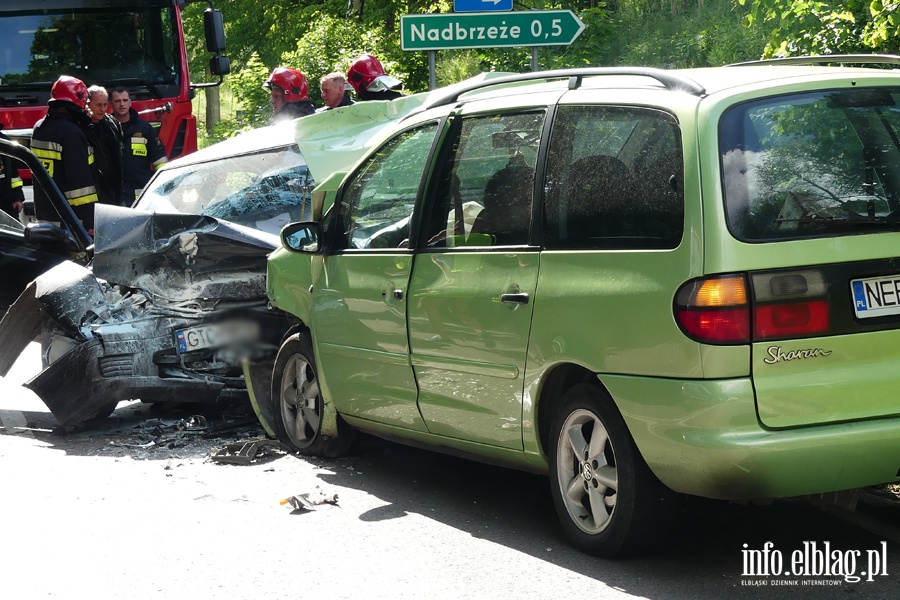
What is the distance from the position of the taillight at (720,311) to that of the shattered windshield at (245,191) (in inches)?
179

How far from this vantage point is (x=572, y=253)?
4883mm

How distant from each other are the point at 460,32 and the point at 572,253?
681cm

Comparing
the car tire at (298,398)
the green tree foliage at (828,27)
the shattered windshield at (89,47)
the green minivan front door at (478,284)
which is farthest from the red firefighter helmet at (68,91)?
the green minivan front door at (478,284)

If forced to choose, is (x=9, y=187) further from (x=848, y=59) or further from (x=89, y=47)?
(x=848, y=59)

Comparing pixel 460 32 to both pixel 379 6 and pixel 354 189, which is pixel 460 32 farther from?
pixel 379 6

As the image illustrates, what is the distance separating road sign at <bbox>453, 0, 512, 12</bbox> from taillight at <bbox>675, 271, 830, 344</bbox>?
25.0 feet

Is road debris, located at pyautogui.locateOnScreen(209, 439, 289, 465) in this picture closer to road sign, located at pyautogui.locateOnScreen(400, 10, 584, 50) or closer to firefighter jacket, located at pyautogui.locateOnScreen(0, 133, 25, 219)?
road sign, located at pyautogui.locateOnScreen(400, 10, 584, 50)

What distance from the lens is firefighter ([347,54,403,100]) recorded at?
36.5ft

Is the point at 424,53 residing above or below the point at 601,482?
above

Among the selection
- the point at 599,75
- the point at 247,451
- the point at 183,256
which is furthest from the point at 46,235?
the point at 599,75

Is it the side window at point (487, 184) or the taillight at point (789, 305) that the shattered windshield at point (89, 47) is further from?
the taillight at point (789, 305)

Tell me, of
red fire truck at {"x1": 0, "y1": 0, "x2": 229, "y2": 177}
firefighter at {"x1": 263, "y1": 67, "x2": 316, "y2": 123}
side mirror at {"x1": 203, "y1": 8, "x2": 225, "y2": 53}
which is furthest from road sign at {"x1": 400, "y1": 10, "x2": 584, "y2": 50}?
side mirror at {"x1": 203, "y1": 8, "x2": 225, "y2": 53}

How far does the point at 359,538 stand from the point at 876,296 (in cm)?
227

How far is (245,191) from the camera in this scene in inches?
349
